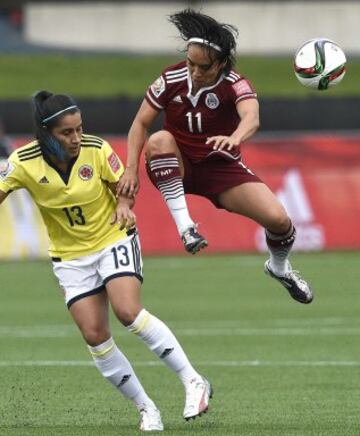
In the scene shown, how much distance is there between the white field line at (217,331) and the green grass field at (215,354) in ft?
0.04

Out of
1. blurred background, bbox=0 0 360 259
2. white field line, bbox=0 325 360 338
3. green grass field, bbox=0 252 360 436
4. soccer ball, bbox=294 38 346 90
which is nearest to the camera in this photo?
green grass field, bbox=0 252 360 436

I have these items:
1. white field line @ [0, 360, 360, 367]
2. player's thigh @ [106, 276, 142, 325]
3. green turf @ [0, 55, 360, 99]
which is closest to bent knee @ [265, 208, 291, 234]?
player's thigh @ [106, 276, 142, 325]

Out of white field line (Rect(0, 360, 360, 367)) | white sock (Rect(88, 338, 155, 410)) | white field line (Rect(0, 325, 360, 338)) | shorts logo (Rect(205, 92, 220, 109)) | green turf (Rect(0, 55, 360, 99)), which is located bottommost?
green turf (Rect(0, 55, 360, 99))

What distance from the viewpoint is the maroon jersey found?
1004 centimetres

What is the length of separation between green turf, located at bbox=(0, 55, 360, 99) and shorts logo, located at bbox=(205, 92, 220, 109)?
22.4 metres

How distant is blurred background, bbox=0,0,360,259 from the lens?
21.6 metres

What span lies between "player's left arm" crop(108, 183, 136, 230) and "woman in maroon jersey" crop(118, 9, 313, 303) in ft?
0.66

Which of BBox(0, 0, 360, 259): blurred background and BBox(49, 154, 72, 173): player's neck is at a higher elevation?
BBox(49, 154, 72, 173): player's neck

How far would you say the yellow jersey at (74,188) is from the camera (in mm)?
9312

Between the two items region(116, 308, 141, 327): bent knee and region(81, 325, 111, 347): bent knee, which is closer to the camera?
region(116, 308, 141, 327): bent knee

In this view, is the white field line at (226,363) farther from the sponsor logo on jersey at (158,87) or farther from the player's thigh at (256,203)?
the sponsor logo on jersey at (158,87)

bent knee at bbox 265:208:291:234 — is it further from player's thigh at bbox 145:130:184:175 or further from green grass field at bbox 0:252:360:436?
green grass field at bbox 0:252:360:436

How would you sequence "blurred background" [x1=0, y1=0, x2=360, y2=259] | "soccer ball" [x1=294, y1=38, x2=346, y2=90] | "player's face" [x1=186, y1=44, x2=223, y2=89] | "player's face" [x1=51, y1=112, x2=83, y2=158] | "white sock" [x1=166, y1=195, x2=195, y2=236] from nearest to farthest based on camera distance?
"player's face" [x1=51, y1=112, x2=83, y2=158], "player's face" [x1=186, y1=44, x2=223, y2=89], "soccer ball" [x1=294, y1=38, x2=346, y2=90], "white sock" [x1=166, y1=195, x2=195, y2=236], "blurred background" [x1=0, y1=0, x2=360, y2=259]

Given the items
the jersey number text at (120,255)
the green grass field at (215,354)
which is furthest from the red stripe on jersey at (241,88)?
the green grass field at (215,354)
